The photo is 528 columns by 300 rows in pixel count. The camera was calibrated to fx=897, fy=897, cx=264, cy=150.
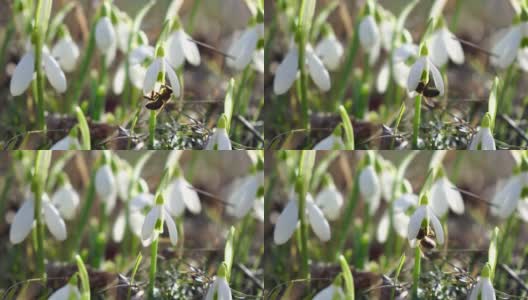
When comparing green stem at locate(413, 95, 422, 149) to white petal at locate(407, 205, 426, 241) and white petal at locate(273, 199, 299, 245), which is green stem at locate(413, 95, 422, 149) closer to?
white petal at locate(407, 205, 426, 241)

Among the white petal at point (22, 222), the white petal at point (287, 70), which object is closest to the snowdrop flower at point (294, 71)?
the white petal at point (287, 70)

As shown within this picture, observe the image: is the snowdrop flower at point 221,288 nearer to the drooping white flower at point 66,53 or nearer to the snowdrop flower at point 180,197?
the snowdrop flower at point 180,197

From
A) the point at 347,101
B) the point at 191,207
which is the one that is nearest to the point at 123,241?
the point at 191,207

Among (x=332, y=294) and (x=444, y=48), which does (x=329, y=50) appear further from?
(x=332, y=294)

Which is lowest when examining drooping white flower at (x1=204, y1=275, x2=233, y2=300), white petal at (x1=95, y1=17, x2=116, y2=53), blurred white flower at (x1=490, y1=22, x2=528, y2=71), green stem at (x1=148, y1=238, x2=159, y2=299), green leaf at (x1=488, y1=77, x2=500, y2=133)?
drooping white flower at (x1=204, y1=275, x2=233, y2=300)

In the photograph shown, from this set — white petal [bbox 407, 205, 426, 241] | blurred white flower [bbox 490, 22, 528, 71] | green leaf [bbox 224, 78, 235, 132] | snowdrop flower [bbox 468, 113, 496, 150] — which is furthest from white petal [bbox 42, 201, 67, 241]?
blurred white flower [bbox 490, 22, 528, 71]

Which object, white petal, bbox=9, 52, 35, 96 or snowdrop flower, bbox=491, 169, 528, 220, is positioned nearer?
white petal, bbox=9, 52, 35, 96

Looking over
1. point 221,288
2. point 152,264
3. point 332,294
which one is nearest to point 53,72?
point 152,264
